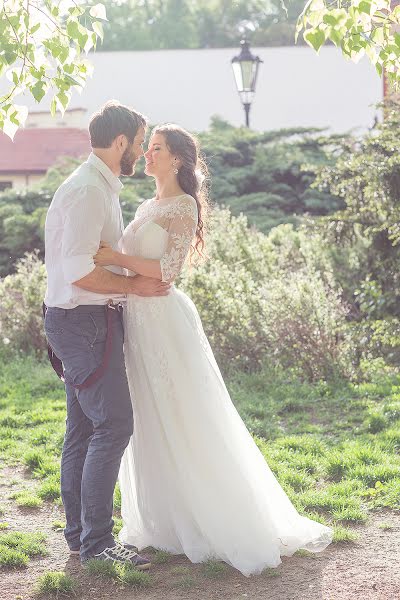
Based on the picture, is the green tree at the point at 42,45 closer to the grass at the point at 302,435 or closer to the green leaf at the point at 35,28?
the green leaf at the point at 35,28

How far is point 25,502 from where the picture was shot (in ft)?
19.3

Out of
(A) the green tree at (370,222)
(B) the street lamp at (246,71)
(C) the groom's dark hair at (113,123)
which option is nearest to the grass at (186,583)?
(C) the groom's dark hair at (113,123)

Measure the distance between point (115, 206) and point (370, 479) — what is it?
2.61 metres

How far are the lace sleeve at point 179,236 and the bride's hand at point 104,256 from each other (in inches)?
9.9

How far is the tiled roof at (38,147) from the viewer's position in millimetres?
27422

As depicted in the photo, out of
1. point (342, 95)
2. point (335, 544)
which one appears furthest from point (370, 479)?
point (342, 95)

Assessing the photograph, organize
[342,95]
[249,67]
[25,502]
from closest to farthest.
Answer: [25,502] → [249,67] → [342,95]

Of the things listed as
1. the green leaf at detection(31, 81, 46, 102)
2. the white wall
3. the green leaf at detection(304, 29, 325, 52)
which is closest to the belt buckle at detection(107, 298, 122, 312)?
the green leaf at detection(31, 81, 46, 102)

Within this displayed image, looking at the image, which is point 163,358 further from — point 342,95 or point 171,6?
point 171,6

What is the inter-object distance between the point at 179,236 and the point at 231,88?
99.7ft

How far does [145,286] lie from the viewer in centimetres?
463

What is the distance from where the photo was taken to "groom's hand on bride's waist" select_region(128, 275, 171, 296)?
4.58 m

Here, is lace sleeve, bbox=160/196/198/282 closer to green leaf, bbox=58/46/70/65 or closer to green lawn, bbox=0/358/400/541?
green leaf, bbox=58/46/70/65

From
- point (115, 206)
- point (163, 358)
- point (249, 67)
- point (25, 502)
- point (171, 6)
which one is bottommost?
point (25, 502)
